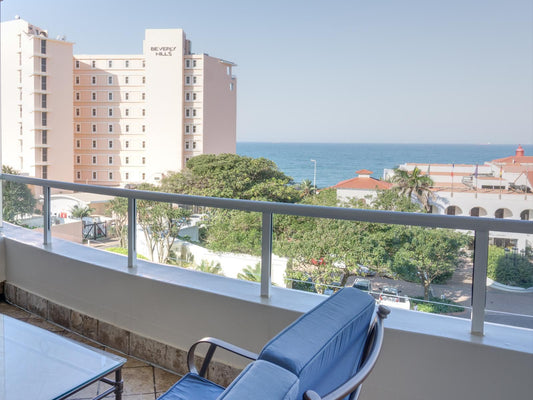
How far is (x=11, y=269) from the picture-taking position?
11.8ft

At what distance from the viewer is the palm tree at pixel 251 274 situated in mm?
2330

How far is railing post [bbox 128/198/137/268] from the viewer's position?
2.80 m

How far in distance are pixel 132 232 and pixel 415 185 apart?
1511 inches

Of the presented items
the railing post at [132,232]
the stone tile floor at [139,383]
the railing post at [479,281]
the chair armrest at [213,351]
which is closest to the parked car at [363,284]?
the railing post at [479,281]

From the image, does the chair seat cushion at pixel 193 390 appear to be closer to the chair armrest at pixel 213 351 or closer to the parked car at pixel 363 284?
the chair armrest at pixel 213 351

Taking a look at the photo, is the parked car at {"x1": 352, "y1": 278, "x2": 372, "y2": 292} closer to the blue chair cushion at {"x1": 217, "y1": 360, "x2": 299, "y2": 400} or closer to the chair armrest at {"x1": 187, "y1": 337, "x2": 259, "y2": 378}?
the chair armrest at {"x1": 187, "y1": 337, "x2": 259, "y2": 378}

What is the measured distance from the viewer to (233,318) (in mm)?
2311

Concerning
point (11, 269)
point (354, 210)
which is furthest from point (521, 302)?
point (11, 269)

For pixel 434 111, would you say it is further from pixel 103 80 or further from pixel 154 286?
pixel 154 286

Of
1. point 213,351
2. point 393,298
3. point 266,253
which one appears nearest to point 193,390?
point 213,351

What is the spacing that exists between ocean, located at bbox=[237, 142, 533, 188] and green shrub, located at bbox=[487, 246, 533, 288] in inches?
1675

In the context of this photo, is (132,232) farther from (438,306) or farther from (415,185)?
(415,185)

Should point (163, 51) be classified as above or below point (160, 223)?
above

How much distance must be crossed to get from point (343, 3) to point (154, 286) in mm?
56536
